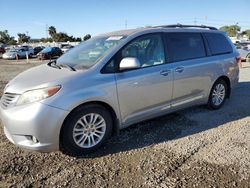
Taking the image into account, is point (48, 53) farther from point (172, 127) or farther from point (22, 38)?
point (22, 38)

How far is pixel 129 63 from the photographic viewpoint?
435 cm

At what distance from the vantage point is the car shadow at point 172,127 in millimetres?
4531

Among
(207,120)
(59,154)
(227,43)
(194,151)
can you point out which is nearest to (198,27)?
(227,43)

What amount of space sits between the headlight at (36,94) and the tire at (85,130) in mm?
404

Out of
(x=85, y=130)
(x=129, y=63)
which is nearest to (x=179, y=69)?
(x=129, y=63)

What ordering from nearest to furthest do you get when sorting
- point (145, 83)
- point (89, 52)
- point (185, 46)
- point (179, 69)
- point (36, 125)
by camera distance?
1. point (36, 125)
2. point (145, 83)
3. point (89, 52)
4. point (179, 69)
5. point (185, 46)

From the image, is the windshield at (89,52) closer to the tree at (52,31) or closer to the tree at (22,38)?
the tree at (52,31)

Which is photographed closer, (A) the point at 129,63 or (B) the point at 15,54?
(A) the point at 129,63

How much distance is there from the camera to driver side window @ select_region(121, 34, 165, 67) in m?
4.68

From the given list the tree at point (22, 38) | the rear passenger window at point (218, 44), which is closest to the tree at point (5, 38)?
the tree at point (22, 38)

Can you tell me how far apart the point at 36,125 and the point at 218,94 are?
164 inches

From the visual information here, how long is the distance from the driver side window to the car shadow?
118cm

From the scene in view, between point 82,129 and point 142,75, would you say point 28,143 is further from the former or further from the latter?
point 142,75

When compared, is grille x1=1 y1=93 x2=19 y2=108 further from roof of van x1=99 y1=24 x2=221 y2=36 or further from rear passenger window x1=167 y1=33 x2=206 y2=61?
rear passenger window x1=167 y1=33 x2=206 y2=61
